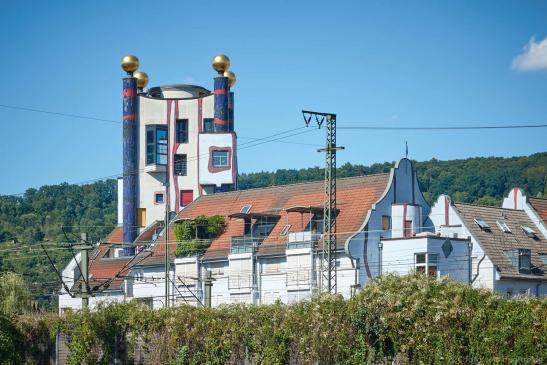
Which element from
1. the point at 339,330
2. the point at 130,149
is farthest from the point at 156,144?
the point at 339,330

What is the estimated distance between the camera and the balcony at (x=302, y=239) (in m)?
64.1

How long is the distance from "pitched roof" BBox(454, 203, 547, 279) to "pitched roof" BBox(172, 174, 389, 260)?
634 cm

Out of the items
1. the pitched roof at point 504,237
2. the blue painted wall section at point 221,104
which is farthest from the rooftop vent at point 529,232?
the blue painted wall section at point 221,104

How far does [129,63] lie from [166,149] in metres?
8.27

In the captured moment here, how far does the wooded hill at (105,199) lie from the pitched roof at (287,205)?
1400 inches

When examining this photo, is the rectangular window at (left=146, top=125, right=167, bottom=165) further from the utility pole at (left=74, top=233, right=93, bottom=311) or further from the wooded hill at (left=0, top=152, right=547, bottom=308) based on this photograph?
the utility pole at (left=74, top=233, right=93, bottom=311)

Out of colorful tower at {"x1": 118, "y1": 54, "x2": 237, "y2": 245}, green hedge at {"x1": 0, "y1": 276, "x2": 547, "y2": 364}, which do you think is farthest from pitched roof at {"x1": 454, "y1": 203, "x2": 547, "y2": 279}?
green hedge at {"x1": 0, "y1": 276, "x2": 547, "y2": 364}

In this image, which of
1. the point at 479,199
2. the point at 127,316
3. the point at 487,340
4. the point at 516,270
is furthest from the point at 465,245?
the point at 479,199

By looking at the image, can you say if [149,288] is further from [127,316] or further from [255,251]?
[127,316]

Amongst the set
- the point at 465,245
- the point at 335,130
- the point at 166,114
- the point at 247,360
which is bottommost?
the point at 247,360

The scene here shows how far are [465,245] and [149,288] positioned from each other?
2328 centimetres

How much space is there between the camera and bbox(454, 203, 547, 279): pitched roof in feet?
210

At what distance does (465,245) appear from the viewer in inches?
2518

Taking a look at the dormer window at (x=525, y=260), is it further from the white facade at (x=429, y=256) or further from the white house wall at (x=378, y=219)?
the white house wall at (x=378, y=219)
